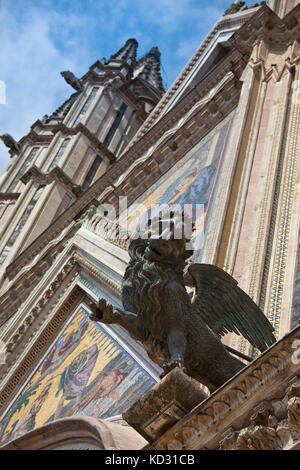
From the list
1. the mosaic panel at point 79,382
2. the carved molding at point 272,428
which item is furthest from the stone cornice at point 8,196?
the carved molding at point 272,428

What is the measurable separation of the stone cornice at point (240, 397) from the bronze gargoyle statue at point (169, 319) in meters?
0.56

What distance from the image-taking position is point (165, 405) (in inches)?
141

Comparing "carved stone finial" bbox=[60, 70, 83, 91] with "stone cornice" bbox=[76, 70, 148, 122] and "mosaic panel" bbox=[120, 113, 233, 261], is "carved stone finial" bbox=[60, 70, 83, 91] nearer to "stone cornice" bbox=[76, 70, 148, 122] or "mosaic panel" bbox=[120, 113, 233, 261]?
"stone cornice" bbox=[76, 70, 148, 122]

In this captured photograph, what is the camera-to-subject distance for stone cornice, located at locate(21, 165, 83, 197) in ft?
57.9

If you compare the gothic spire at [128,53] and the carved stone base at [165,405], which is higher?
the gothic spire at [128,53]

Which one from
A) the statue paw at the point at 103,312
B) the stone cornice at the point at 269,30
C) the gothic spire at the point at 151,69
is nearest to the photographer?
the statue paw at the point at 103,312

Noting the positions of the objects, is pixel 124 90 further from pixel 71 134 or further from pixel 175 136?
pixel 175 136

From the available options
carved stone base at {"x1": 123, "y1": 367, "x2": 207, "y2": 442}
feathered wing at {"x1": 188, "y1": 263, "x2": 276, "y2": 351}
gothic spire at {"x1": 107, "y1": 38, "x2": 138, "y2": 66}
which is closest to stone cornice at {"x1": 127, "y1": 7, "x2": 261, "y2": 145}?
gothic spire at {"x1": 107, "y1": 38, "x2": 138, "y2": 66}

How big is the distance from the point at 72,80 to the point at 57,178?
29.4 feet

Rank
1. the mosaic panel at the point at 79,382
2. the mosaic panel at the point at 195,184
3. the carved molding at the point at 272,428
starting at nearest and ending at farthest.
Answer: the carved molding at the point at 272,428, the mosaic panel at the point at 79,382, the mosaic panel at the point at 195,184

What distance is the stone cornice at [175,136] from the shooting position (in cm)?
1084

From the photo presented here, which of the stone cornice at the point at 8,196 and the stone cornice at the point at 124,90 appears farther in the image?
the stone cornice at the point at 124,90

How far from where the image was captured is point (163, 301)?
165 inches

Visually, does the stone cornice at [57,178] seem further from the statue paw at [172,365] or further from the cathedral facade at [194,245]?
the statue paw at [172,365]
